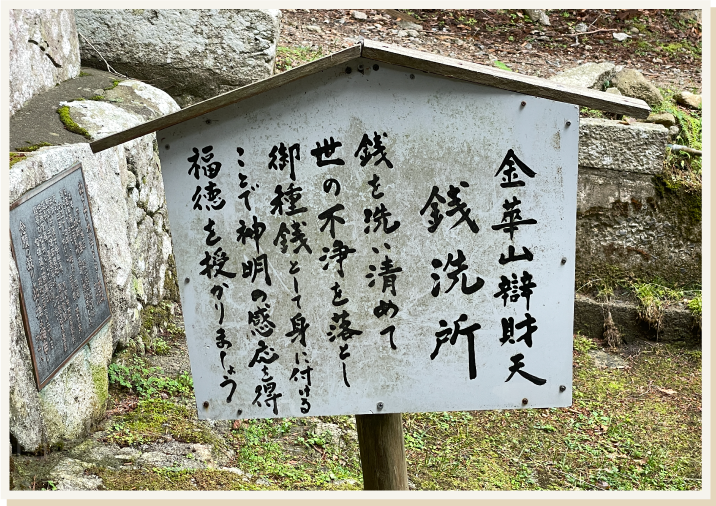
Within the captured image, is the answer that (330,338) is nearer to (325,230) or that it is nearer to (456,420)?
(325,230)

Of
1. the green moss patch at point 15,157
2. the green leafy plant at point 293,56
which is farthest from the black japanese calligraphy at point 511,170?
the green leafy plant at point 293,56

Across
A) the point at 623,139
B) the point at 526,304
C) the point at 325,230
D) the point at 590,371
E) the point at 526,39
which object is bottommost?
the point at 590,371

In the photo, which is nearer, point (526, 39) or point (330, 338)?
point (330, 338)

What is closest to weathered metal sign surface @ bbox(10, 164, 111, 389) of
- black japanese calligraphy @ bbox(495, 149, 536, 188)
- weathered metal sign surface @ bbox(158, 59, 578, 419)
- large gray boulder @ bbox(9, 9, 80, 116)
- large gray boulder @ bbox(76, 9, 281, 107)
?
large gray boulder @ bbox(9, 9, 80, 116)

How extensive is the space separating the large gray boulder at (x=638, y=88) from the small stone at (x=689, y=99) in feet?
0.82

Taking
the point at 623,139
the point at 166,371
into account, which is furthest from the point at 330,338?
the point at 623,139

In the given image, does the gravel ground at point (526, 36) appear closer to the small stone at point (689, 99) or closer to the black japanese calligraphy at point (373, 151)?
the small stone at point (689, 99)

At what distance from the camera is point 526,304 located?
2.17 meters

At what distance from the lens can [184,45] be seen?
17.9ft

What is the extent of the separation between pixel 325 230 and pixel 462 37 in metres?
5.89

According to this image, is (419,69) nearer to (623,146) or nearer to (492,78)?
(492,78)

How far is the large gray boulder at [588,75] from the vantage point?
20.0 feet

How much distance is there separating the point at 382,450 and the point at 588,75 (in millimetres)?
4882

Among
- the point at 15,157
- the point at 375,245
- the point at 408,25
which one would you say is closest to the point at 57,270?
the point at 15,157
